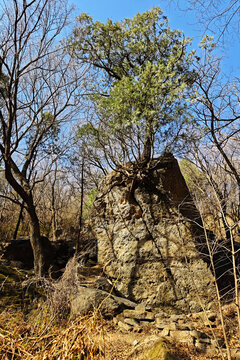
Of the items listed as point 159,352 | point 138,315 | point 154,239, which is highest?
point 154,239

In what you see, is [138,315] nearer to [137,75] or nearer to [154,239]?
[154,239]

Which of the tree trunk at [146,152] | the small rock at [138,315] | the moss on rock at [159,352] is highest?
the tree trunk at [146,152]

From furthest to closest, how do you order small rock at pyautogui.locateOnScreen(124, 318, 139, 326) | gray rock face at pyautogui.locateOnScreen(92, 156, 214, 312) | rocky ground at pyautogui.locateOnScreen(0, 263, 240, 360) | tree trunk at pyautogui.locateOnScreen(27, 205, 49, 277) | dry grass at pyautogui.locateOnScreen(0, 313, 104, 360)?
tree trunk at pyautogui.locateOnScreen(27, 205, 49, 277)
gray rock face at pyautogui.locateOnScreen(92, 156, 214, 312)
small rock at pyautogui.locateOnScreen(124, 318, 139, 326)
rocky ground at pyautogui.locateOnScreen(0, 263, 240, 360)
dry grass at pyautogui.locateOnScreen(0, 313, 104, 360)

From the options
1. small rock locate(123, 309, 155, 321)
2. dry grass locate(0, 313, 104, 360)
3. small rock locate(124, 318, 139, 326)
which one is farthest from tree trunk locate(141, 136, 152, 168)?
dry grass locate(0, 313, 104, 360)

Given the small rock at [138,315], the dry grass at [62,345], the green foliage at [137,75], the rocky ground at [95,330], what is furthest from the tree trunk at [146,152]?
the dry grass at [62,345]

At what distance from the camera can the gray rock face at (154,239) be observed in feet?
20.9

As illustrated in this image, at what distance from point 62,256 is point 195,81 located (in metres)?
9.19

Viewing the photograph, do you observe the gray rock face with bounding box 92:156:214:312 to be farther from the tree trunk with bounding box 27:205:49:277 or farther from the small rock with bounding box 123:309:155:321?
the tree trunk with bounding box 27:205:49:277

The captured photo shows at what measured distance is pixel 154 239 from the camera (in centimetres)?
708

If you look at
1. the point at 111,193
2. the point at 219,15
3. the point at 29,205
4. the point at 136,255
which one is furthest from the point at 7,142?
the point at 219,15

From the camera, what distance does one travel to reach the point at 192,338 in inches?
170

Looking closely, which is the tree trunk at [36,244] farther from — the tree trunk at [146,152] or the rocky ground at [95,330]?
the tree trunk at [146,152]

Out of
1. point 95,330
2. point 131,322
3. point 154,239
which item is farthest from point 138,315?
point 95,330

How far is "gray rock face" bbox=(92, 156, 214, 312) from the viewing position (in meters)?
6.37
